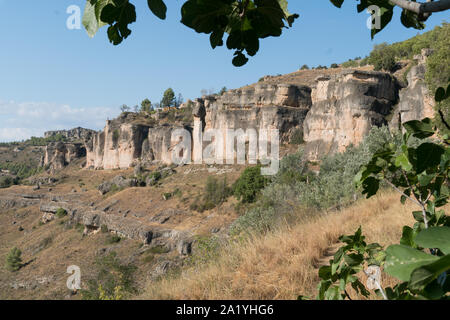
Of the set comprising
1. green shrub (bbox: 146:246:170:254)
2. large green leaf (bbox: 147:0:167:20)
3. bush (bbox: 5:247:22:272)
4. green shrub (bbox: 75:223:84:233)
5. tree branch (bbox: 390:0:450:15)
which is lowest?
bush (bbox: 5:247:22:272)

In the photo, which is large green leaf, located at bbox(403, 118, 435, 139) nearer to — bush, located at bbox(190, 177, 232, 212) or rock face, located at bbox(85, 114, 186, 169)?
bush, located at bbox(190, 177, 232, 212)

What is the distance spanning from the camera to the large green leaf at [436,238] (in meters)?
0.42

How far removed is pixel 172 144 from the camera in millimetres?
42188

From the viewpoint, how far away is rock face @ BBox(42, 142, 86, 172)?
57969 mm

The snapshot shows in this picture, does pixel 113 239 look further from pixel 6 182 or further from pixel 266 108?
pixel 6 182

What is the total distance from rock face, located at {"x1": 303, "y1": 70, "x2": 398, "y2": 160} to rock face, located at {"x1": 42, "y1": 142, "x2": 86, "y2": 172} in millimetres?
48677

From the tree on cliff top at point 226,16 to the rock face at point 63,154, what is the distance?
6484 cm

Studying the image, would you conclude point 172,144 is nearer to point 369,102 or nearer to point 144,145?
point 144,145

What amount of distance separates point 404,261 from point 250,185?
74.4ft

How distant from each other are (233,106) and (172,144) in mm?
11688

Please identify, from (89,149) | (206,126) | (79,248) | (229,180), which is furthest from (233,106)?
(89,149)

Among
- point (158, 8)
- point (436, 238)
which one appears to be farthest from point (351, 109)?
point (436, 238)

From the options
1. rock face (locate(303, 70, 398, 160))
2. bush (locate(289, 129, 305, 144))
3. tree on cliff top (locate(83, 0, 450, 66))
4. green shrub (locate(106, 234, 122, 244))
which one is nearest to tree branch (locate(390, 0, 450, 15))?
tree on cliff top (locate(83, 0, 450, 66))

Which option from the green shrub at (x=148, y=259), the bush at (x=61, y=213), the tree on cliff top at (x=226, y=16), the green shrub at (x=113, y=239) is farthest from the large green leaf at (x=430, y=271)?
the bush at (x=61, y=213)
